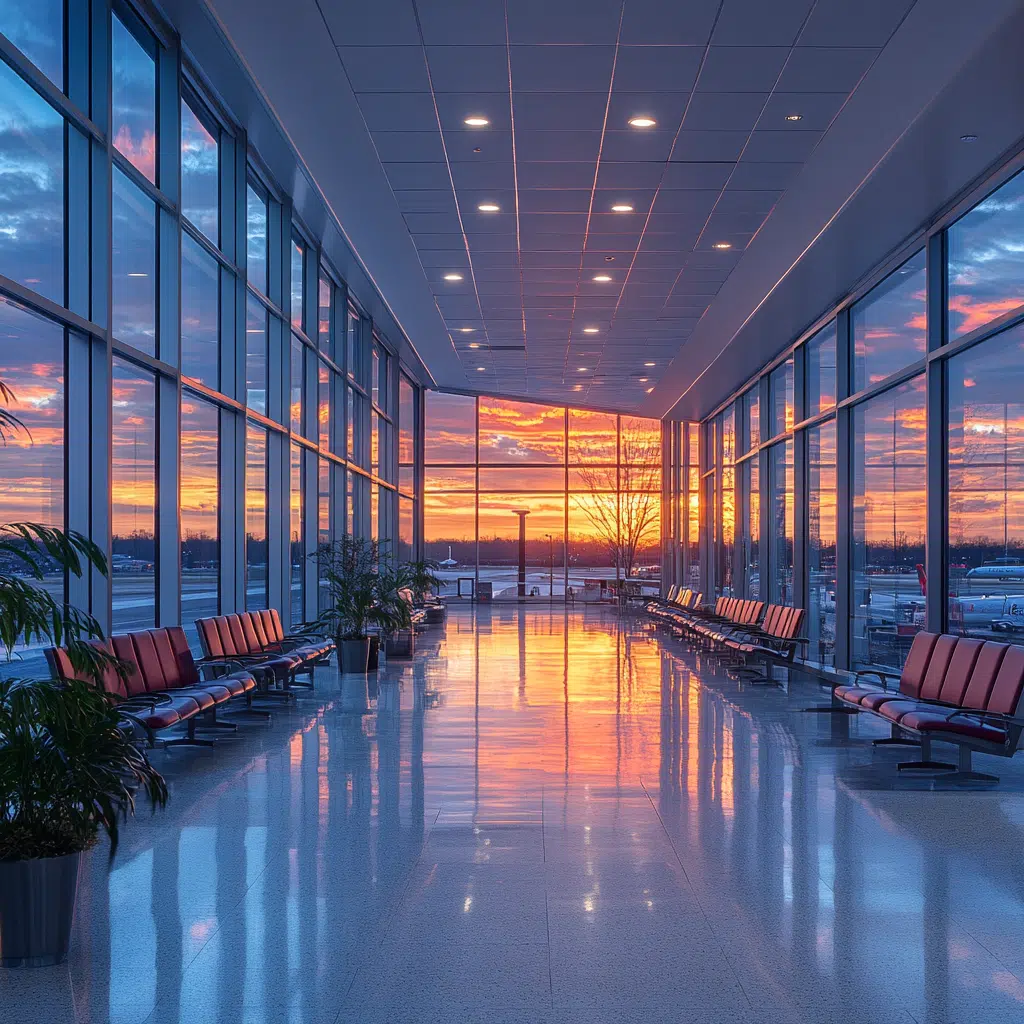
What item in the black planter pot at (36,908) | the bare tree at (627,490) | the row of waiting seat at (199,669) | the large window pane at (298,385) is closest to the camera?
the black planter pot at (36,908)

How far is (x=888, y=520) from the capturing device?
11.9 meters

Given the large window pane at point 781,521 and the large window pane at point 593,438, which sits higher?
the large window pane at point 593,438

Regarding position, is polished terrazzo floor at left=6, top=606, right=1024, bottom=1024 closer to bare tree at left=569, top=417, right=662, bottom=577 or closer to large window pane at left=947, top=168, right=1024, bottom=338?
large window pane at left=947, top=168, right=1024, bottom=338

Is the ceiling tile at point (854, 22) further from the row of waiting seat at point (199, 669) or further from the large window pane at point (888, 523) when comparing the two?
the row of waiting seat at point (199, 669)

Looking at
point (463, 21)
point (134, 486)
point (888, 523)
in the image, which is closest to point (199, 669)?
point (134, 486)

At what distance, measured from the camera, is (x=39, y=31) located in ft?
22.8

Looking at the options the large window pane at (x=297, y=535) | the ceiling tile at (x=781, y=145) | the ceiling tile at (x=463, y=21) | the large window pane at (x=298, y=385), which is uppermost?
the ceiling tile at (x=463, y=21)

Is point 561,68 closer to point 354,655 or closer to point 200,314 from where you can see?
point 200,314

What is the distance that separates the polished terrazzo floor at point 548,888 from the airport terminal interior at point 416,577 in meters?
0.03

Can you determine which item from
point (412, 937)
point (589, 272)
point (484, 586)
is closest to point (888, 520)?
point (589, 272)

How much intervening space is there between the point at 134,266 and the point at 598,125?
384cm

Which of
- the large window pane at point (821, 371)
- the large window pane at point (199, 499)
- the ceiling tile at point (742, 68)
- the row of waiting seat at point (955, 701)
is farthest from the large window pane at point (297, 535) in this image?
the ceiling tile at point (742, 68)

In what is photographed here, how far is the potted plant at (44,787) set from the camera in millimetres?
3691

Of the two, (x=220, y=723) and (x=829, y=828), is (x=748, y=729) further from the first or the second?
(x=220, y=723)
